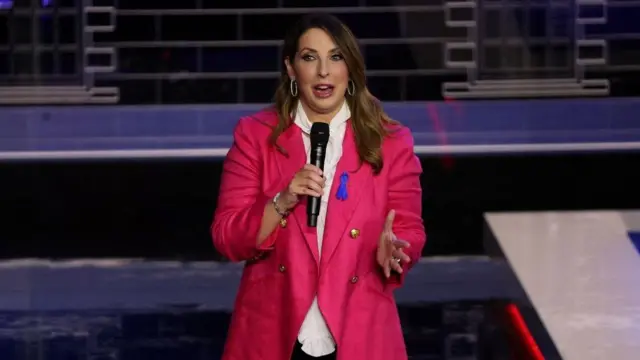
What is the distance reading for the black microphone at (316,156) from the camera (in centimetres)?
211

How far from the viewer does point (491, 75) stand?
6348mm

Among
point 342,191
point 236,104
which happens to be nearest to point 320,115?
point 342,191

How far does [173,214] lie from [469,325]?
206cm

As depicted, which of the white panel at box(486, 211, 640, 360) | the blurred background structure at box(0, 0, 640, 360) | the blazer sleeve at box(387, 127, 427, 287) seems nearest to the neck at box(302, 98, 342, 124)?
the blazer sleeve at box(387, 127, 427, 287)

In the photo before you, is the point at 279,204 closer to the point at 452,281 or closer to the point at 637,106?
the point at 452,281

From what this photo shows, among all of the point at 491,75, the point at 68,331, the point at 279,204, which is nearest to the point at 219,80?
the point at 491,75

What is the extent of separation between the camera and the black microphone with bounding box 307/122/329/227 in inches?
83.2

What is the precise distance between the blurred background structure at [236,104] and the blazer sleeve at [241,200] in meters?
3.91

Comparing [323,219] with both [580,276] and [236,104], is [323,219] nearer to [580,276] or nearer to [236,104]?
[580,276]

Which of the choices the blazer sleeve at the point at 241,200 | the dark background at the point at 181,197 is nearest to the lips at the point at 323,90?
the blazer sleeve at the point at 241,200

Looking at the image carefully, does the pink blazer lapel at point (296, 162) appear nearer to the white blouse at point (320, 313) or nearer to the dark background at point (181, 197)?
the white blouse at point (320, 313)

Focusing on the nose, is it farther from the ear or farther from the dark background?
the dark background

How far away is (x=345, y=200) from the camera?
2201 millimetres

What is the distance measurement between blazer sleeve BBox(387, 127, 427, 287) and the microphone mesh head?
4.9 inches
